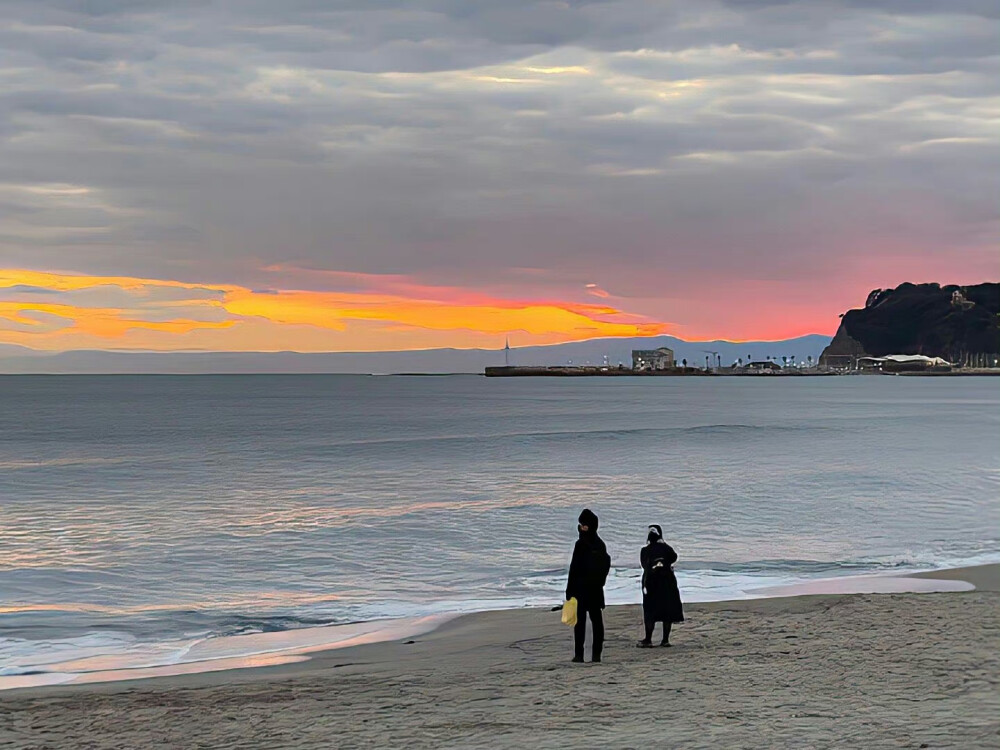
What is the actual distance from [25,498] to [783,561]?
2897 cm

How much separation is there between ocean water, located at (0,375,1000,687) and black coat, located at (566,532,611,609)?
5.87 metres

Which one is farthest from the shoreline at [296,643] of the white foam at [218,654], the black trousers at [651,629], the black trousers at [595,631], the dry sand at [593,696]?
the black trousers at [595,631]

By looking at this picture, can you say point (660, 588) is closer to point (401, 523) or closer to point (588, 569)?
point (588, 569)

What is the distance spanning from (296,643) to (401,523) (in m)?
16.5

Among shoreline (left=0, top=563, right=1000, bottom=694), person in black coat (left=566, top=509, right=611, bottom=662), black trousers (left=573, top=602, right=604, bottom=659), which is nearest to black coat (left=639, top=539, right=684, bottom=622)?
black trousers (left=573, top=602, right=604, bottom=659)

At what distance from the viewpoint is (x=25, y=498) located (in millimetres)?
40750

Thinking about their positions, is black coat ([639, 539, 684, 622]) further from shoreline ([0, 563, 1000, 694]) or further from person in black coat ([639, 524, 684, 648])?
shoreline ([0, 563, 1000, 694])

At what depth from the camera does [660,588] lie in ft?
45.3

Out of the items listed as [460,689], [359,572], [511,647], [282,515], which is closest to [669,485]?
[282,515]

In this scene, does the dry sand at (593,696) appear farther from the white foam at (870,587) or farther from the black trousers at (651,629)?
the white foam at (870,587)

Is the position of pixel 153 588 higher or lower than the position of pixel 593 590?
lower

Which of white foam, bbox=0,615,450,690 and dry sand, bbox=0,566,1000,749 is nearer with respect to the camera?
dry sand, bbox=0,566,1000,749

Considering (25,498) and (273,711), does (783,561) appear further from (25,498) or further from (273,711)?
(25,498)

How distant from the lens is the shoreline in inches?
552
